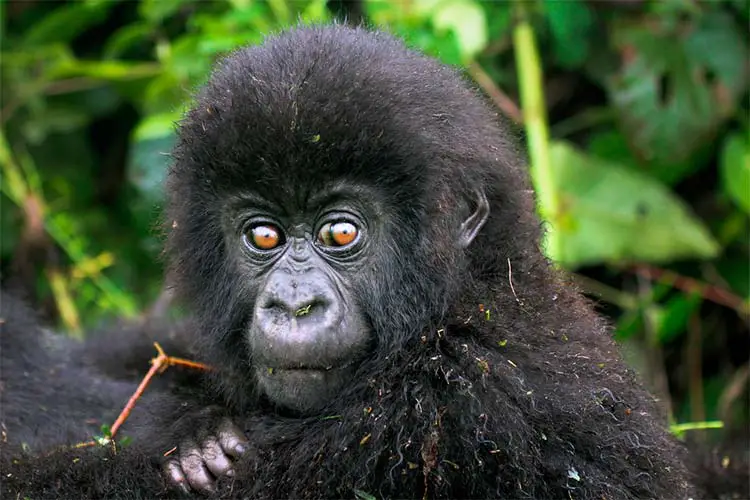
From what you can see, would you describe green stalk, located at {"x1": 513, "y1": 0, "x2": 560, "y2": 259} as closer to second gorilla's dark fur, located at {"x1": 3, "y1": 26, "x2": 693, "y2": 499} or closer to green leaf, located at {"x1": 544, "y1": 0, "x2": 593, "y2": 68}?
green leaf, located at {"x1": 544, "y1": 0, "x2": 593, "y2": 68}

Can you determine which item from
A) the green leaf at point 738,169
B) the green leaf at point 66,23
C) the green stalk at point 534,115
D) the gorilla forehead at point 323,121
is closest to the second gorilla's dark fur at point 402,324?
the gorilla forehead at point 323,121

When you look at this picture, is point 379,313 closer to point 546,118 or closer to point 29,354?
point 29,354

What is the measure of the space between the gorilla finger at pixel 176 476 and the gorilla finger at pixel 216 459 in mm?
73

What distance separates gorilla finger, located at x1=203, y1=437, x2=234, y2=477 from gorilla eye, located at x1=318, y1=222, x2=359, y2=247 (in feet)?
2.06

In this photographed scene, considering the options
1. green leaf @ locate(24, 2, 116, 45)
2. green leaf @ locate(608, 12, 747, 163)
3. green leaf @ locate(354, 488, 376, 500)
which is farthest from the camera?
green leaf @ locate(24, 2, 116, 45)

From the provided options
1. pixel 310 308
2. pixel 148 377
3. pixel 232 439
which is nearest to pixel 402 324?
pixel 310 308

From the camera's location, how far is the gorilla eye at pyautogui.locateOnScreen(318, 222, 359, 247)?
9.37 ft

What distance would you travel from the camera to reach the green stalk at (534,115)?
4.94 meters

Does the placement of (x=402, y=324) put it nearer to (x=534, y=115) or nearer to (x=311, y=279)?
(x=311, y=279)

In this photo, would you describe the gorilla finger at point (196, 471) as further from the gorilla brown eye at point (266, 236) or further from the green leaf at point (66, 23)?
the green leaf at point (66, 23)

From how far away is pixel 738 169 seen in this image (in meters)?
5.05

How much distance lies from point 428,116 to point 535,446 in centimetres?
93

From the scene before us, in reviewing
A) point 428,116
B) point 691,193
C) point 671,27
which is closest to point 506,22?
point 671,27

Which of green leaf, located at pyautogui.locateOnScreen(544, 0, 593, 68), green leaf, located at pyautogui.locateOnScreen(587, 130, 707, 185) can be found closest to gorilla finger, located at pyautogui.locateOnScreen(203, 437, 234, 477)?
green leaf, located at pyautogui.locateOnScreen(544, 0, 593, 68)
